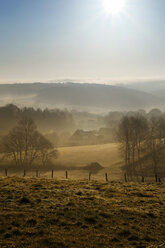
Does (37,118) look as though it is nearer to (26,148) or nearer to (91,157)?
(91,157)

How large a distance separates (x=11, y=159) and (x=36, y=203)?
206 feet

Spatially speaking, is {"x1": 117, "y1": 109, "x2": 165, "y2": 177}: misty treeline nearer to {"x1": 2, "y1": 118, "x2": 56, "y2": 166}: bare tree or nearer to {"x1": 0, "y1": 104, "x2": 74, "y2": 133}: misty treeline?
{"x1": 2, "y1": 118, "x2": 56, "y2": 166}: bare tree

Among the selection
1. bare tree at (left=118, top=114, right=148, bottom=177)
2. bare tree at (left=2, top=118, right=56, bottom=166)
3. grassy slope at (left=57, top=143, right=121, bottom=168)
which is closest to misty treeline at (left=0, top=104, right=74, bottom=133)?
bare tree at (left=2, top=118, right=56, bottom=166)

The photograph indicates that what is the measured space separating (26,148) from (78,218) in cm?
6361

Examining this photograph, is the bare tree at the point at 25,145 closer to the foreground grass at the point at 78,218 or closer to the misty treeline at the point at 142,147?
the misty treeline at the point at 142,147

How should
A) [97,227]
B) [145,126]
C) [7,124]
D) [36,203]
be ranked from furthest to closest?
1. [7,124]
2. [145,126]
3. [36,203]
4. [97,227]

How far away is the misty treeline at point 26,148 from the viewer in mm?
78000

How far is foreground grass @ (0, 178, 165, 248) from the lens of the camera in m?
13.7

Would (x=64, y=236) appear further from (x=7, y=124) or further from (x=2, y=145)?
(x=7, y=124)

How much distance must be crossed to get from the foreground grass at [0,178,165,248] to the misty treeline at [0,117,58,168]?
2091 inches

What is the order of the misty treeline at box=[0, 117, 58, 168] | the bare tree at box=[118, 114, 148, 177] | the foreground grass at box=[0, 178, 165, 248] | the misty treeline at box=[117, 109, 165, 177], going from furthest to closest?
1. the misty treeline at box=[0, 117, 58, 168]
2. the bare tree at box=[118, 114, 148, 177]
3. the misty treeline at box=[117, 109, 165, 177]
4. the foreground grass at box=[0, 178, 165, 248]

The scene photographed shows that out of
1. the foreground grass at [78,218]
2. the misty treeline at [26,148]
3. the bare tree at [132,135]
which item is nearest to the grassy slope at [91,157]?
the misty treeline at [26,148]

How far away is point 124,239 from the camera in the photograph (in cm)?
1421

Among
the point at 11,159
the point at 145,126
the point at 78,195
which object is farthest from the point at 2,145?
the point at 78,195
